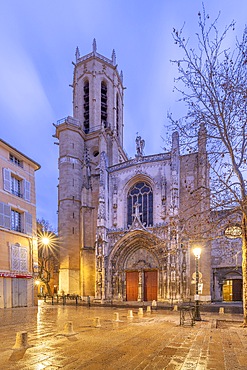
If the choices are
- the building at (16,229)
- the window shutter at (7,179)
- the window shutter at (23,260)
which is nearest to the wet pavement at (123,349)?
the building at (16,229)

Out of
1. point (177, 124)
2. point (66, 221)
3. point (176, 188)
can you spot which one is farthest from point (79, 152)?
point (177, 124)

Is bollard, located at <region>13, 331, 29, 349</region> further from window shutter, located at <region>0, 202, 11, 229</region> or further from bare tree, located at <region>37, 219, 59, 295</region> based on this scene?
bare tree, located at <region>37, 219, 59, 295</region>

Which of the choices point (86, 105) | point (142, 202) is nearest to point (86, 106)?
point (86, 105)

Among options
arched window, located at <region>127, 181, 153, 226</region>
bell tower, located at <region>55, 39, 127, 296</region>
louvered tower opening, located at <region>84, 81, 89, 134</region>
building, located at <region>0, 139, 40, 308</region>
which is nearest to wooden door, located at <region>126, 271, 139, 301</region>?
bell tower, located at <region>55, 39, 127, 296</region>

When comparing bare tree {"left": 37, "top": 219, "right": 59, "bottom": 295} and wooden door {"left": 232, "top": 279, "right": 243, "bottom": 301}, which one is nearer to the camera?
wooden door {"left": 232, "top": 279, "right": 243, "bottom": 301}

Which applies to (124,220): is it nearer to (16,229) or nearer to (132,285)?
(132,285)

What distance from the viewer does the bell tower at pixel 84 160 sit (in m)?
31.6

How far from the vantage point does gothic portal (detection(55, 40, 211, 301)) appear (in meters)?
27.1

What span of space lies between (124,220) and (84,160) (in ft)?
27.8

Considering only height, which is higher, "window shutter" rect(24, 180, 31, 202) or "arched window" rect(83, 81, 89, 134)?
"arched window" rect(83, 81, 89, 134)

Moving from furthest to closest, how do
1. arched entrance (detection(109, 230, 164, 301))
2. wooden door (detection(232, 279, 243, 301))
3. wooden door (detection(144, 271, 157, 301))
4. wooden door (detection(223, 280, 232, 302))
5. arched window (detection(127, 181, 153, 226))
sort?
arched window (detection(127, 181, 153, 226)) < arched entrance (detection(109, 230, 164, 301)) < wooden door (detection(144, 271, 157, 301)) < wooden door (detection(223, 280, 232, 302)) < wooden door (detection(232, 279, 243, 301))

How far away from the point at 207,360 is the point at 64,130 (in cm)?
3171

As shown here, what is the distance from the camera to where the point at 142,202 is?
30.8 m

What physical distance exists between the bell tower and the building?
27.5ft
